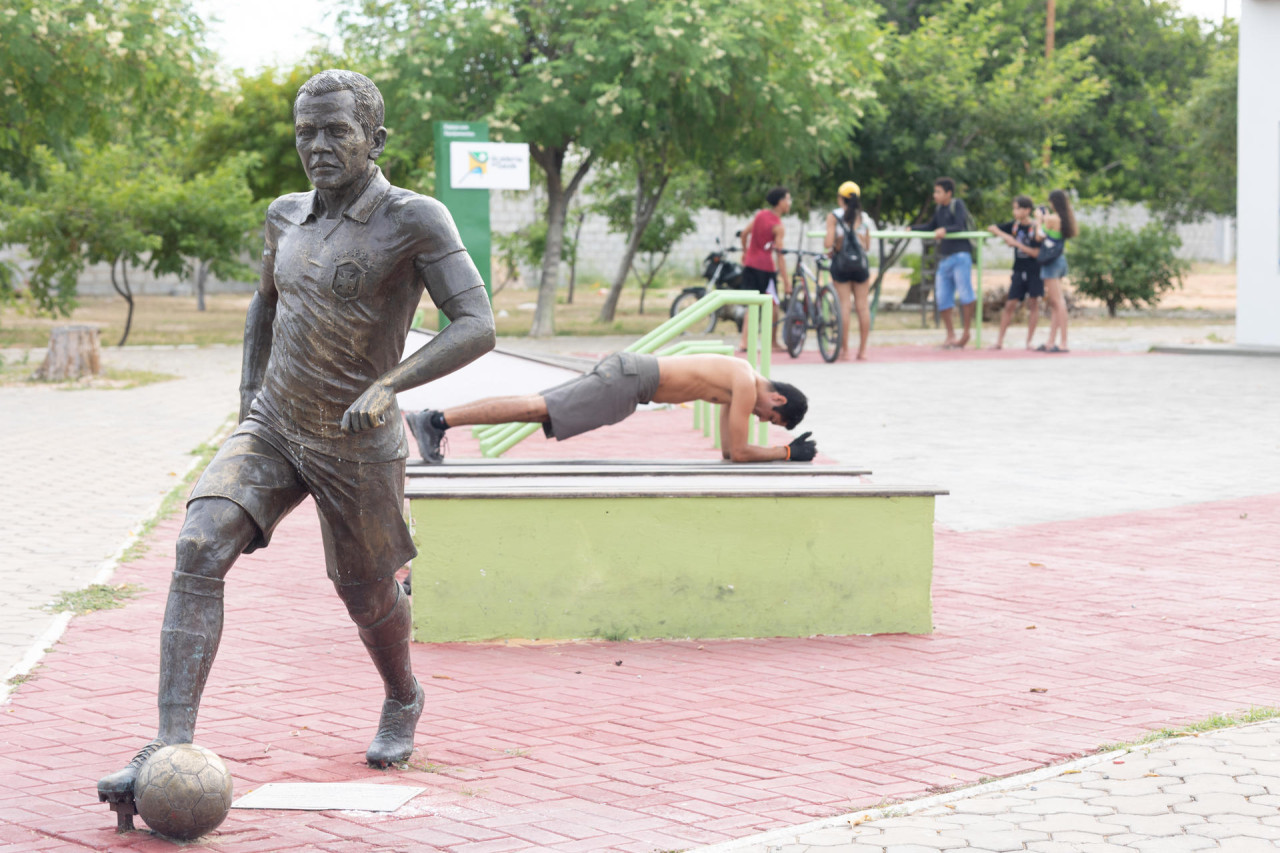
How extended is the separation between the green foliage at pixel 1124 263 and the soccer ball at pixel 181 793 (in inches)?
989

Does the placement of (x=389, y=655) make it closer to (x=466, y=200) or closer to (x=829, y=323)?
(x=466, y=200)

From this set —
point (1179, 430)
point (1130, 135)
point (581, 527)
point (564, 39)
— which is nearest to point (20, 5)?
point (564, 39)

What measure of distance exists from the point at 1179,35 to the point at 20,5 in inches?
1364

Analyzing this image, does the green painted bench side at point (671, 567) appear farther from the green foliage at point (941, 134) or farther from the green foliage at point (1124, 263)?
the green foliage at point (1124, 263)

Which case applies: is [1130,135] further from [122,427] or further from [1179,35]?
[122,427]

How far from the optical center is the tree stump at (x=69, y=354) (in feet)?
54.2

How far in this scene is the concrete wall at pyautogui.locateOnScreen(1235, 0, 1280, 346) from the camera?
19.1 meters

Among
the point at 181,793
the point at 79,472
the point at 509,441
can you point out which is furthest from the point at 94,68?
the point at 181,793

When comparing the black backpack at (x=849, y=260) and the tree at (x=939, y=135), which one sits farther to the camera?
the tree at (x=939, y=135)

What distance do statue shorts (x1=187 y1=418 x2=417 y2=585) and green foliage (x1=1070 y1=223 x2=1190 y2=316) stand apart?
24.5 meters

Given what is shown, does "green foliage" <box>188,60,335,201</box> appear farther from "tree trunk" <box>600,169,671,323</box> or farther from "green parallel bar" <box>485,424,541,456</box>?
"green parallel bar" <box>485,424,541,456</box>

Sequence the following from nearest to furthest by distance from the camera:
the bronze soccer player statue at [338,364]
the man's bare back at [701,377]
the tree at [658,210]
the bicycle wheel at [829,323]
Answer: the bronze soccer player statue at [338,364], the man's bare back at [701,377], the bicycle wheel at [829,323], the tree at [658,210]

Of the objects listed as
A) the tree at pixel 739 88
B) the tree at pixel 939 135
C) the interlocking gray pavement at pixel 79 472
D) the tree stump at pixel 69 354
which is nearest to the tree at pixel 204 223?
the interlocking gray pavement at pixel 79 472

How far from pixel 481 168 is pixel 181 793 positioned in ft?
41.3
